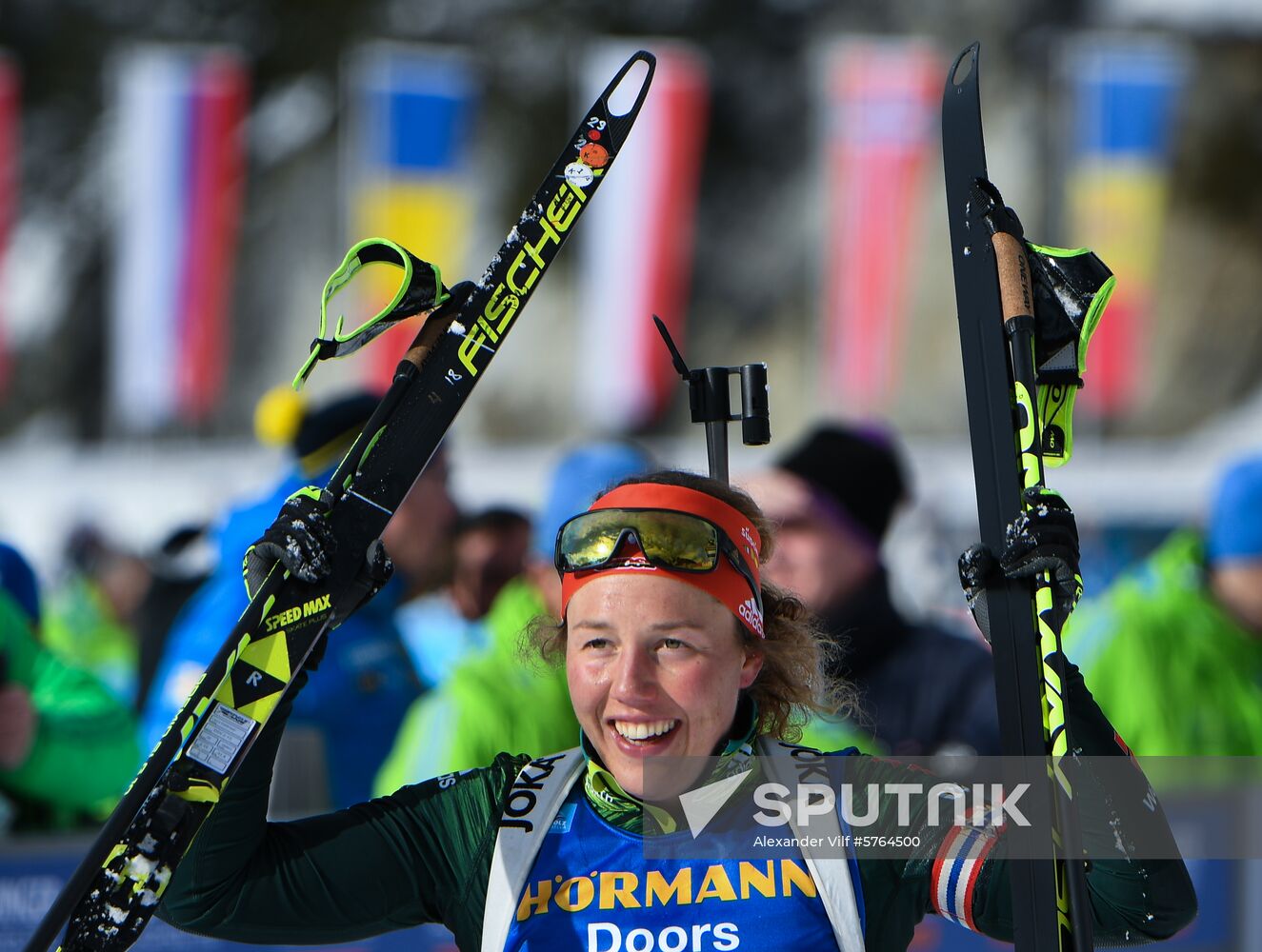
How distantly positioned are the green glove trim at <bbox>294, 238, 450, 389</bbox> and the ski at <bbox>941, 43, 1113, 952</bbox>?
793mm

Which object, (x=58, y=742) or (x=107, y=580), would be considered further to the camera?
(x=107, y=580)

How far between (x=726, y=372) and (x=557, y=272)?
66.5ft

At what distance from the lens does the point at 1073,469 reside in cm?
2080

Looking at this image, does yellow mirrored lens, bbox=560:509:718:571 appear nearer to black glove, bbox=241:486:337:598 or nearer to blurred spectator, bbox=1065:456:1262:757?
black glove, bbox=241:486:337:598

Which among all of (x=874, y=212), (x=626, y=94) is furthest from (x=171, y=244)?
(x=626, y=94)

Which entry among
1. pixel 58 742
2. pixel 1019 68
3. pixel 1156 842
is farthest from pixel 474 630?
pixel 1019 68

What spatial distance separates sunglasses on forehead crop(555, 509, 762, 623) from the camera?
7.30 feet

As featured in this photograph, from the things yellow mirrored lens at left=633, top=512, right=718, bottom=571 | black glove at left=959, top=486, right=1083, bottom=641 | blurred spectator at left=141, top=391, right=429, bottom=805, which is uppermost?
blurred spectator at left=141, top=391, right=429, bottom=805

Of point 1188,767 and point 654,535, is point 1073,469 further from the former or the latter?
point 654,535

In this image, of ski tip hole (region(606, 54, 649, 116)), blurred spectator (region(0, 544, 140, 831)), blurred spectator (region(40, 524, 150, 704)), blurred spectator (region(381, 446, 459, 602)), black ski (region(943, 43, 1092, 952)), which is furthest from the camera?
blurred spectator (region(40, 524, 150, 704))

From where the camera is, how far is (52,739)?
12.1 feet

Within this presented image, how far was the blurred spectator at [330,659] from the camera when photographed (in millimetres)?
3912

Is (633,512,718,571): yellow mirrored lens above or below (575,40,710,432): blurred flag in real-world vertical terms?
below

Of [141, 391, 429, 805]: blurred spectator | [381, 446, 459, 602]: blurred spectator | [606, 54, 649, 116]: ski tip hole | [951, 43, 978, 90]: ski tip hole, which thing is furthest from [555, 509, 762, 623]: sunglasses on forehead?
[141, 391, 429, 805]: blurred spectator
